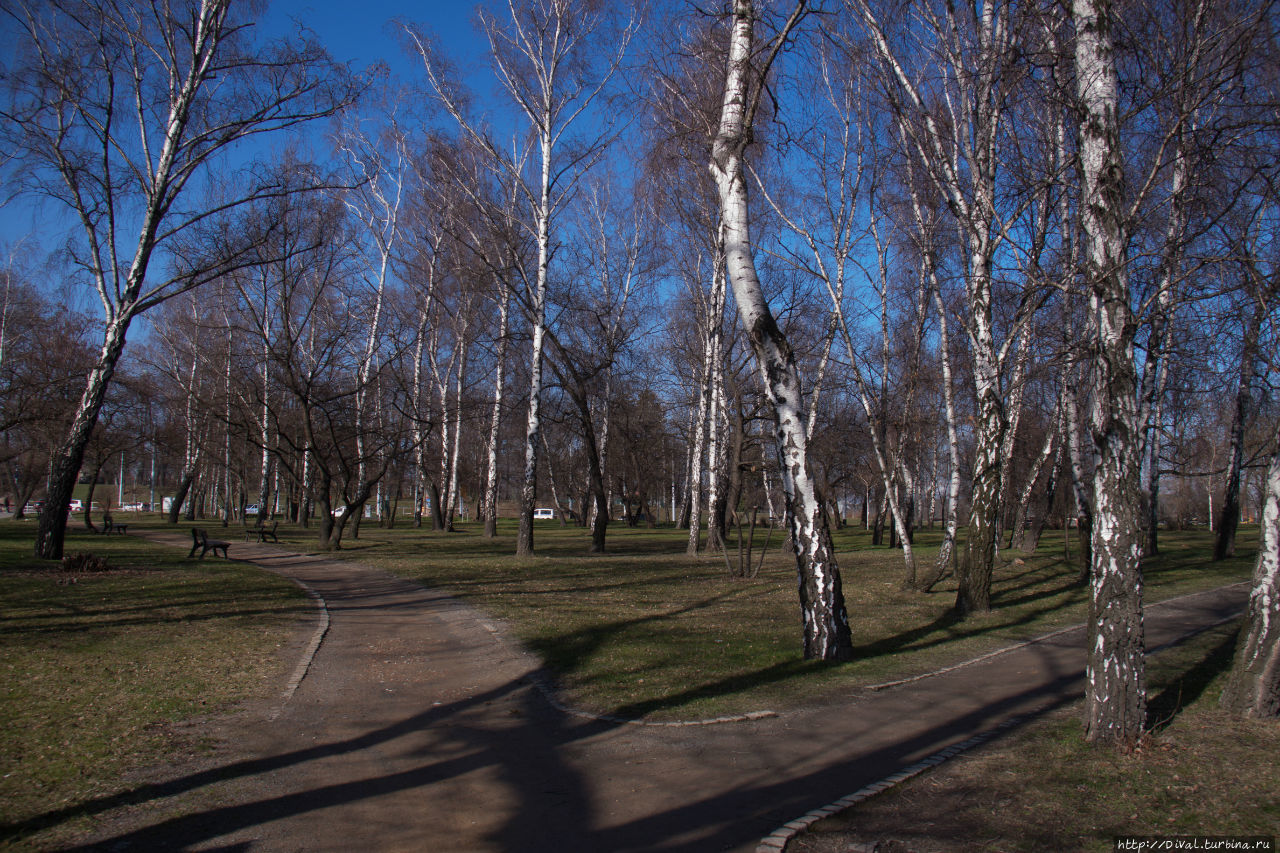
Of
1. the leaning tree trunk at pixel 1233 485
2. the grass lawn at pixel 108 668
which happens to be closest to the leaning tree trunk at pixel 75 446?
the grass lawn at pixel 108 668

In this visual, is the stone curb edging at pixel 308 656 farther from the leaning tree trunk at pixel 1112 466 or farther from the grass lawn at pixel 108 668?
the leaning tree trunk at pixel 1112 466

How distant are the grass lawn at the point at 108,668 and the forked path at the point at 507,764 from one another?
439 millimetres

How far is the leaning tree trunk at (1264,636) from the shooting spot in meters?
5.36

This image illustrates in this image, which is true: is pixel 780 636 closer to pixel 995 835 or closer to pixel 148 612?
pixel 995 835

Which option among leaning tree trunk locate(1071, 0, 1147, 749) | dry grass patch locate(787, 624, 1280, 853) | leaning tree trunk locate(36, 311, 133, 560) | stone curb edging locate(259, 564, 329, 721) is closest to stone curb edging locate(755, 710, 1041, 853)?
dry grass patch locate(787, 624, 1280, 853)

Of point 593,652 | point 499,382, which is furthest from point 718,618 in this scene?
point 499,382

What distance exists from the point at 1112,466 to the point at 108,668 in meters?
8.67

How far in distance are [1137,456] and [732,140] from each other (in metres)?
5.18

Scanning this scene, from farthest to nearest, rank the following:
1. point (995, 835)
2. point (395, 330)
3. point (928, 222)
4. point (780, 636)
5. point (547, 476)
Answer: point (547, 476) < point (395, 330) < point (928, 222) < point (780, 636) < point (995, 835)

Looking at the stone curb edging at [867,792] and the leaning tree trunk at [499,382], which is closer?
the stone curb edging at [867,792]

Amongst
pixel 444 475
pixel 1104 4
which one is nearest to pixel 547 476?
pixel 444 475

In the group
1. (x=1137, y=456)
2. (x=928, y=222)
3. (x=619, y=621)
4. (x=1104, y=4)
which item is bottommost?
(x=619, y=621)

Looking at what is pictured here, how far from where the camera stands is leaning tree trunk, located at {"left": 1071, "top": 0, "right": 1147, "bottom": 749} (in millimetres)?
5012

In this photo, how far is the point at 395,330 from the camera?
26.8m
